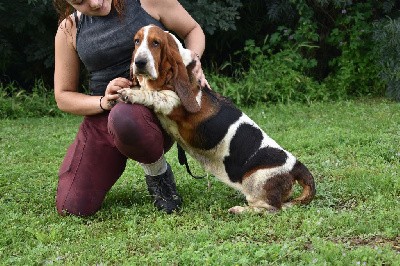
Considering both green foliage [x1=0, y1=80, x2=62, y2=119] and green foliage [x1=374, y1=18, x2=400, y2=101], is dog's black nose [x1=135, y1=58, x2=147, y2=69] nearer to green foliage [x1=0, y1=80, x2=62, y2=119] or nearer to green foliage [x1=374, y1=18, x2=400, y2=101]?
green foliage [x1=374, y1=18, x2=400, y2=101]

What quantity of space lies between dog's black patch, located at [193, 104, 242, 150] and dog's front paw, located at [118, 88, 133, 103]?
45cm

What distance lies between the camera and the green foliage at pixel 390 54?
31.4 feet

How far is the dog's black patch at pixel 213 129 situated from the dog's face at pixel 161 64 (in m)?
0.14

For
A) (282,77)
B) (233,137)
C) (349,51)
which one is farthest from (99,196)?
(349,51)

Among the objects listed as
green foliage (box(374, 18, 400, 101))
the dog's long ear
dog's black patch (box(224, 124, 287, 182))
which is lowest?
green foliage (box(374, 18, 400, 101))

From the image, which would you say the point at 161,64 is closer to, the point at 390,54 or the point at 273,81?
the point at 273,81

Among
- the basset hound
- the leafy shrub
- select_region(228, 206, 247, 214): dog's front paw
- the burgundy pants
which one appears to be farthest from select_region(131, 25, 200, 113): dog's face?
the leafy shrub

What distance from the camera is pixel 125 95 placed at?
412 centimetres

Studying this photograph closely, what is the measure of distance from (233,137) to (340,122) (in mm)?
3835

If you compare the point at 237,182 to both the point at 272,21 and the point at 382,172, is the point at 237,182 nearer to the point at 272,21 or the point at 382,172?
the point at 382,172

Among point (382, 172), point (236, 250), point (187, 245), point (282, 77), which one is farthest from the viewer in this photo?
point (282, 77)

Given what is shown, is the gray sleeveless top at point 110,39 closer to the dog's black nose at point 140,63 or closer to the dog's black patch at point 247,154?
the dog's black nose at point 140,63

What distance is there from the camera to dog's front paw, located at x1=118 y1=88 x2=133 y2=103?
13.5ft

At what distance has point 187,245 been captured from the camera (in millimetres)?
3625
